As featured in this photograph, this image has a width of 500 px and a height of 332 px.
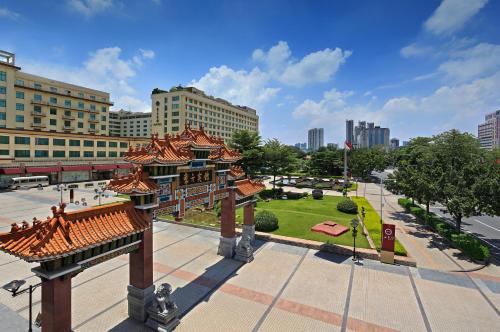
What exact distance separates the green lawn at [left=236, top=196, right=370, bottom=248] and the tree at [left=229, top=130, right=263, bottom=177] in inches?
281

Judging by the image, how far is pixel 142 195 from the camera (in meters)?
11.7

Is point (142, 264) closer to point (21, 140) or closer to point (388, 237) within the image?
point (388, 237)

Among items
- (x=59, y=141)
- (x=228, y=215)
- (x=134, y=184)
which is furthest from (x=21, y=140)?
(x=134, y=184)

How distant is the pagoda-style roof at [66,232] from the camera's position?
8070mm

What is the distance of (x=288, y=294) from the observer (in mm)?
14344

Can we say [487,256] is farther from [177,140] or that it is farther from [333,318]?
[177,140]

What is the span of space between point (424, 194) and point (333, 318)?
15.8m

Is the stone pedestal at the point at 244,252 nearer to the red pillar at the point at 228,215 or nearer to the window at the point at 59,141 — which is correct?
the red pillar at the point at 228,215

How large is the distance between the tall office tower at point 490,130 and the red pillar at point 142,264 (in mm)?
183267

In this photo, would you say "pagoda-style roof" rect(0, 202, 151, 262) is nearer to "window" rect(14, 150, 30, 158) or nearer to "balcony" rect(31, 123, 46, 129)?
"window" rect(14, 150, 30, 158)

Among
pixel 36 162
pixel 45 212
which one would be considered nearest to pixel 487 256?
pixel 45 212

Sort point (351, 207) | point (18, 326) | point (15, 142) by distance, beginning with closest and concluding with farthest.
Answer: point (18, 326) < point (351, 207) < point (15, 142)

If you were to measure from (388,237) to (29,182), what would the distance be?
55.1m

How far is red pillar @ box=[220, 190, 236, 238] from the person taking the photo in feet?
62.3
